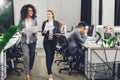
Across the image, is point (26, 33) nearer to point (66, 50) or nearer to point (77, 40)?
point (77, 40)

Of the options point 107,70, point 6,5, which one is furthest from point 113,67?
point 6,5

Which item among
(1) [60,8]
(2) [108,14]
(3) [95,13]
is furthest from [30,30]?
(1) [60,8]

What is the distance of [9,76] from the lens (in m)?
6.35

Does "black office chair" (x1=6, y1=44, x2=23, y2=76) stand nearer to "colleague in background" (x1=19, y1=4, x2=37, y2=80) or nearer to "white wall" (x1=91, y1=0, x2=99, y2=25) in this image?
"colleague in background" (x1=19, y1=4, x2=37, y2=80)

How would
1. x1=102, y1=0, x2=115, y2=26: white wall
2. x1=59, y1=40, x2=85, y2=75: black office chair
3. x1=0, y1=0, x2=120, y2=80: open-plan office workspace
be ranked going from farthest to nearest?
x1=102, y1=0, x2=115, y2=26: white wall
x1=59, y1=40, x2=85, y2=75: black office chair
x1=0, y1=0, x2=120, y2=80: open-plan office workspace

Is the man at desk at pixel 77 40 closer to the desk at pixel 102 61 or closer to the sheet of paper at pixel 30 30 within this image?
the desk at pixel 102 61

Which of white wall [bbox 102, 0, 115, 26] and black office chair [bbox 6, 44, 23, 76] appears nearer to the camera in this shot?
black office chair [bbox 6, 44, 23, 76]

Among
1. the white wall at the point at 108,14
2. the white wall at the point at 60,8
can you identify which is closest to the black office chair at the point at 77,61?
the white wall at the point at 108,14

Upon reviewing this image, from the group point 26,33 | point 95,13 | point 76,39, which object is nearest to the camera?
point 26,33

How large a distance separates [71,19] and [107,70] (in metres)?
6.47

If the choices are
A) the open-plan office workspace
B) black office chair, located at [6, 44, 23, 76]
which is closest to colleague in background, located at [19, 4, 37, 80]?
the open-plan office workspace

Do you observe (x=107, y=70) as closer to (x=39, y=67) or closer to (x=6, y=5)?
(x=39, y=67)

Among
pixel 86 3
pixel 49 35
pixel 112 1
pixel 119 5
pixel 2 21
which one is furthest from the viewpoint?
pixel 86 3

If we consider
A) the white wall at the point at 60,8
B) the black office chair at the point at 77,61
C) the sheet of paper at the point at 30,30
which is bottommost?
the black office chair at the point at 77,61
